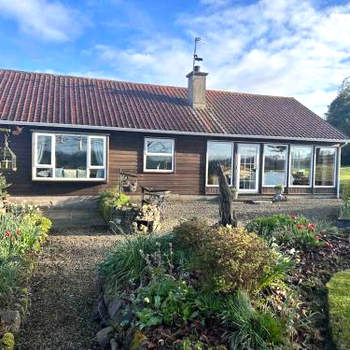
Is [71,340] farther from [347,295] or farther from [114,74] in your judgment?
[114,74]

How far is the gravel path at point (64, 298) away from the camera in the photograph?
3807 millimetres

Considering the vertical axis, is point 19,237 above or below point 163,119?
below

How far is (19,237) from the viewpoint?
584cm

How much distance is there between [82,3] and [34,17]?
7.04 ft

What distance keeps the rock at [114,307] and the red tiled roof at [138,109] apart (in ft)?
32.4

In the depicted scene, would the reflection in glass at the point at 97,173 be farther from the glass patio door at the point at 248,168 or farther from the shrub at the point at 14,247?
the shrub at the point at 14,247

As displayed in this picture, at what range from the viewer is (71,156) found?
1322 cm

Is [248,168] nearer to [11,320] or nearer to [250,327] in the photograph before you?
[250,327]

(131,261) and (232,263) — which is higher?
(232,263)

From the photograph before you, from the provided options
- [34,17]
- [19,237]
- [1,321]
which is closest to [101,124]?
[34,17]

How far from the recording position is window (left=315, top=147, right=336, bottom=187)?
17.1m

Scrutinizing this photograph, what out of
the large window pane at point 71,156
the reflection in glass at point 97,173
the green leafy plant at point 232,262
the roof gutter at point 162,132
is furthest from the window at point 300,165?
the green leafy plant at point 232,262

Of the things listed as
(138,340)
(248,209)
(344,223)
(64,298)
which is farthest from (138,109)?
(138,340)

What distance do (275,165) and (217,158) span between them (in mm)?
2861
